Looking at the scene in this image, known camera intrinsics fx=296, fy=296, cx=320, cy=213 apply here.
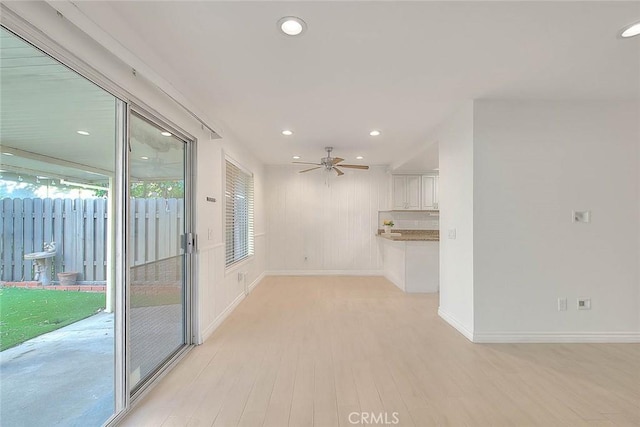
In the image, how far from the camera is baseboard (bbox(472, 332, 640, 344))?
10.1 feet

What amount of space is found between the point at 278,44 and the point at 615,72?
2.86 metres

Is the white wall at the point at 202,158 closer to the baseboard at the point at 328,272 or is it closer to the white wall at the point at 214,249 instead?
the white wall at the point at 214,249

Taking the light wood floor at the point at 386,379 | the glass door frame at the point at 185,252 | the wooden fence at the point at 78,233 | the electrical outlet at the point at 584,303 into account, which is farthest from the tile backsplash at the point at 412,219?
the wooden fence at the point at 78,233

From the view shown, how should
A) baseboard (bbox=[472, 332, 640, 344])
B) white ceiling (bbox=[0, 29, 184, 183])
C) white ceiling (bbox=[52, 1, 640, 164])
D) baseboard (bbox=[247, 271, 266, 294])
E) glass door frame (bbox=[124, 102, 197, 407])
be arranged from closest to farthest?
1. white ceiling (bbox=[0, 29, 184, 183])
2. white ceiling (bbox=[52, 1, 640, 164])
3. glass door frame (bbox=[124, 102, 197, 407])
4. baseboard (bbox=[472, 332, 640, 344])
5. baseboard (bbox=[247, 271, 266, 294])

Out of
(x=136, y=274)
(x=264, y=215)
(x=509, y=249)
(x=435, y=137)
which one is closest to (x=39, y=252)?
(x=136, y=274)

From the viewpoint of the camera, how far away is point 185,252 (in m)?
2.97

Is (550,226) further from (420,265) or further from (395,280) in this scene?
(395,280)

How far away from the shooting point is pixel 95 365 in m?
2.37

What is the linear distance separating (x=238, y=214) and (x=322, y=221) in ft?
7.85

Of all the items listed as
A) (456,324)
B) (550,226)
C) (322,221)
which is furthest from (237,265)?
(550,226)

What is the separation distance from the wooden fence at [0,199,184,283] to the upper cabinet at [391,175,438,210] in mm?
4880

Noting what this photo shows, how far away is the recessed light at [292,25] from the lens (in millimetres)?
1813

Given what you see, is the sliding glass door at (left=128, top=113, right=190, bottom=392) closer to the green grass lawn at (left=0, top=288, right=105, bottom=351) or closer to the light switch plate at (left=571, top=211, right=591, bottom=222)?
the green grass lawn at (left=0, top=288, right=105, bottom=351)

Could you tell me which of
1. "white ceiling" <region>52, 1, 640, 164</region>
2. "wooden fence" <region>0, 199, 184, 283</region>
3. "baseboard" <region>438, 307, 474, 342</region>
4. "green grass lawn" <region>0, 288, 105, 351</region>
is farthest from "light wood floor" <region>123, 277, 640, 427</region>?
"white ceiling" <region>52, 1, 640, 164</region>
